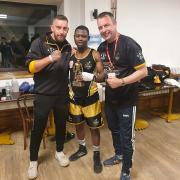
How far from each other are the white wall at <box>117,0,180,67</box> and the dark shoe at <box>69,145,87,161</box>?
6.59 feet

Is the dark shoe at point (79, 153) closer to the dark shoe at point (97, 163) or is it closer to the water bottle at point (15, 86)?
the dark shoe at point (97, 163)

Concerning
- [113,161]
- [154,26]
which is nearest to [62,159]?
[113,161]

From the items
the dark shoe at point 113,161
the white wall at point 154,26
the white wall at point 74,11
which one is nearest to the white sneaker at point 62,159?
the dark shoe at point 113,161

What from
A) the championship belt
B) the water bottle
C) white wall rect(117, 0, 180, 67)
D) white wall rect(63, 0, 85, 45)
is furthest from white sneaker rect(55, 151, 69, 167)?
white wall rect(117, 0, 180, 67)

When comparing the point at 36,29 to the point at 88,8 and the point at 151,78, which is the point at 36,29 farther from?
the point at 151,78

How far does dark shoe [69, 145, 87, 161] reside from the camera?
8.39 ft

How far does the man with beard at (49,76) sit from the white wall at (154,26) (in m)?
1.80

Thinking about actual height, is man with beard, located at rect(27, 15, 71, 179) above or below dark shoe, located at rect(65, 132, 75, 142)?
above

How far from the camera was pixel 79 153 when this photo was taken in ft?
8.61

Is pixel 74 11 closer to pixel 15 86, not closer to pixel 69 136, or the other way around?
pixel 15 86

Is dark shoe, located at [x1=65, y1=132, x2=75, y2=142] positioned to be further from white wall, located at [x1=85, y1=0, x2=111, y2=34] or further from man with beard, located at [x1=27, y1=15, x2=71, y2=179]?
white wall, located at [x1=85, y1=0, x2=111, y2=34]

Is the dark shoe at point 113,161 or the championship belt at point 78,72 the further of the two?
the dark shoe at point 113,161

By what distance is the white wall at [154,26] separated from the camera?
3.64 m

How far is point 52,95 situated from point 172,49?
9.42 ft
